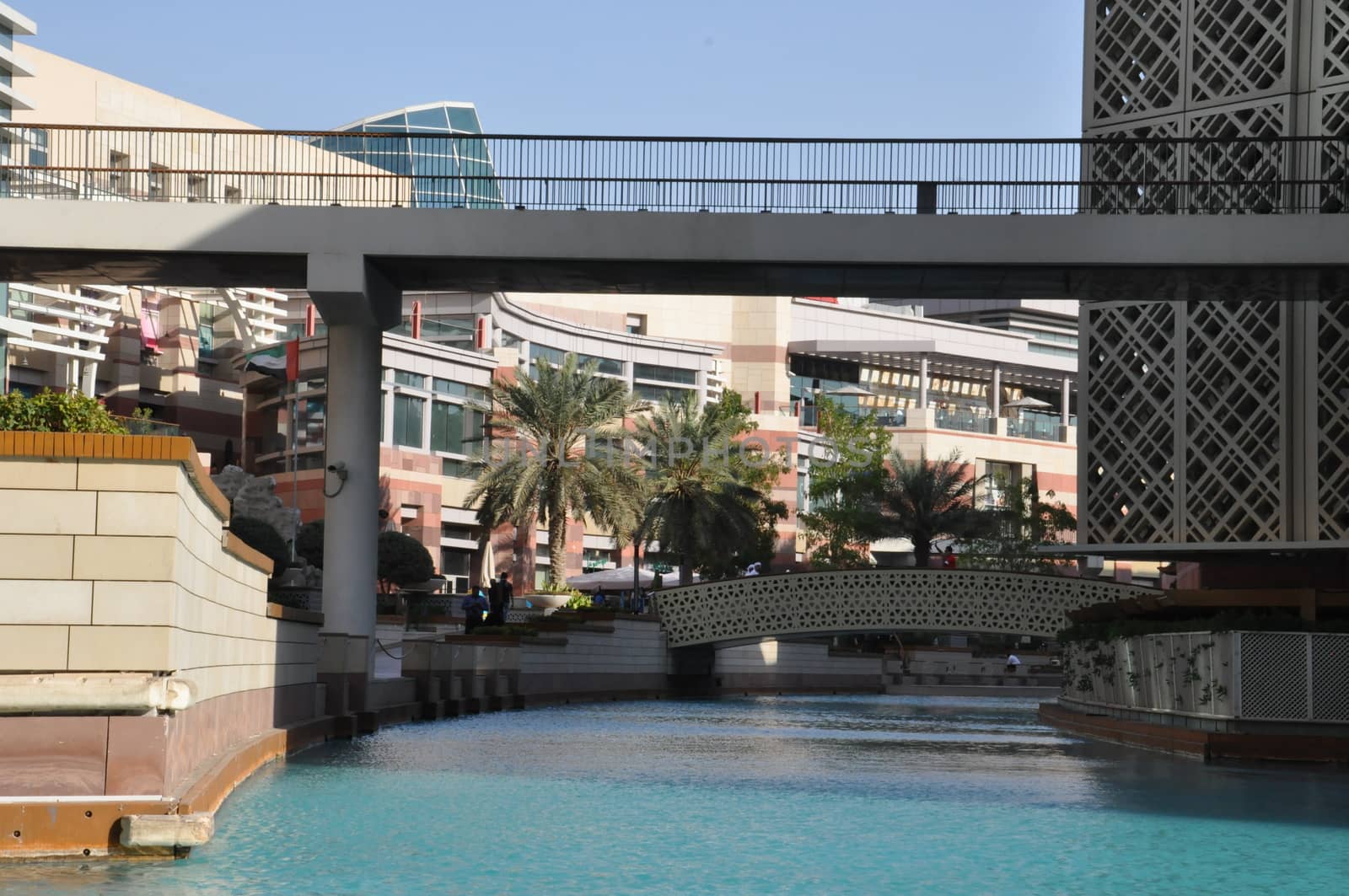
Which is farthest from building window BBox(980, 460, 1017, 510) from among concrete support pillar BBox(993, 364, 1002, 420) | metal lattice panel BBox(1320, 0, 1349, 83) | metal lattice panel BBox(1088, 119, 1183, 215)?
metal lattice panel BBox(1320, 0, 1349, 83)

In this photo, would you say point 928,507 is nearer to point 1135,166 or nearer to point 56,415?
point 1135,166

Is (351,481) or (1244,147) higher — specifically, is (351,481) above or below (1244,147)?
below

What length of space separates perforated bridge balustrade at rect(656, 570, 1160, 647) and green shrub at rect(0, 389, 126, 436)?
33.0m

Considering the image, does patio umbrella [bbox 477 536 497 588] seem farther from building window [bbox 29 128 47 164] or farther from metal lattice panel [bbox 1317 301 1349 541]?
metal lattice panel [bbox 1317 301 1349 541]

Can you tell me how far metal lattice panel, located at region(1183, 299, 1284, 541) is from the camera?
3069 cm

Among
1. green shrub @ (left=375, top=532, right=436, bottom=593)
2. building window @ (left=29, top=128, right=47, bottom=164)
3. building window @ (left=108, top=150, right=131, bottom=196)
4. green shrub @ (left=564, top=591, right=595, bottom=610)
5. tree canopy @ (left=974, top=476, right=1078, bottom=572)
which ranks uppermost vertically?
building window @ (left=29, top=128, right=47, bottom=164)

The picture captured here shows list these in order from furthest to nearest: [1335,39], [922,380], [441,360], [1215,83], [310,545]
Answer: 1. [922,380]
2. [441,360]
3. [310,545]
4. [1215,83]
5. [1335,39]

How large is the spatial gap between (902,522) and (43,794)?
56104mm

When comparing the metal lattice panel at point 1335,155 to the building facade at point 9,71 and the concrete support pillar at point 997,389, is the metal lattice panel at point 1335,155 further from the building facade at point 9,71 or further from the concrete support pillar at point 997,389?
the concrete support pillar at point 997,389

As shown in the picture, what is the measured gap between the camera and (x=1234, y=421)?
1236 inches

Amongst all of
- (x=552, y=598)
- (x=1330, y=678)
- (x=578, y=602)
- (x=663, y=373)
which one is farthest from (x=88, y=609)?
(x=663, y=373)

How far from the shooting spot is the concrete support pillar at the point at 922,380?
349 feet

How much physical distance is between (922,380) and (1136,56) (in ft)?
246

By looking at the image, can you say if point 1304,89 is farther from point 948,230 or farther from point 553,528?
point 553,528
